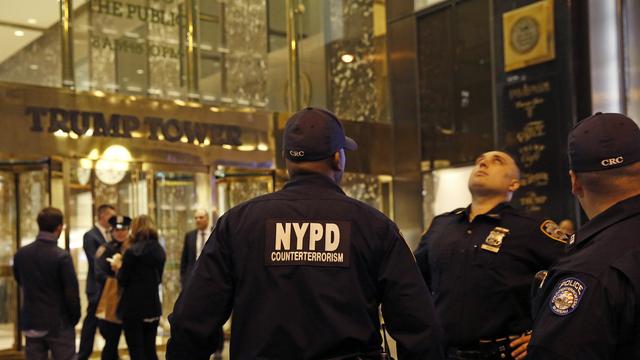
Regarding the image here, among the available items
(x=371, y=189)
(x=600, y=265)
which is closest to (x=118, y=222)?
(x=371, y=189)

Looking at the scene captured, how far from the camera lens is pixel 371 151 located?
10.0 meters

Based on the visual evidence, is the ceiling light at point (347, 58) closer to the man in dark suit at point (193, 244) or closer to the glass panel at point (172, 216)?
the glass panel at point (172, 216)

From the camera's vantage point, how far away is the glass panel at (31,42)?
7637mm

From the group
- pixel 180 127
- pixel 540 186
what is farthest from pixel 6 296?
pixel 540 186

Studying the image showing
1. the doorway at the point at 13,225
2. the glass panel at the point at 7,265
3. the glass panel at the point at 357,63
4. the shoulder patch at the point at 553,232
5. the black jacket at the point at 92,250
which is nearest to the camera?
the shoulder patch at the point at 553,232

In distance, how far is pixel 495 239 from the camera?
3154mm

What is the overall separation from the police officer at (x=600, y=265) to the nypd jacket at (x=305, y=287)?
43 cm

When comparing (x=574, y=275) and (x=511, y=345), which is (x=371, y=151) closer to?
(x=511, y=345)

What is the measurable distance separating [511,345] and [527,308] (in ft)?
0.66

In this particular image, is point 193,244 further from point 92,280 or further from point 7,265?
point 7,265

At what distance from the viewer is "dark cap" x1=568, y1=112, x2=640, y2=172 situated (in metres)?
1.68

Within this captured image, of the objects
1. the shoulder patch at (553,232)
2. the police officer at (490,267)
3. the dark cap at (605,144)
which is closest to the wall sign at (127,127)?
the police officer at (490,267)

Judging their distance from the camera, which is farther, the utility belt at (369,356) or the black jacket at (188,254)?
the black jacket at (188,254)

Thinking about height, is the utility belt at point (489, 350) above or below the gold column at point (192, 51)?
below
